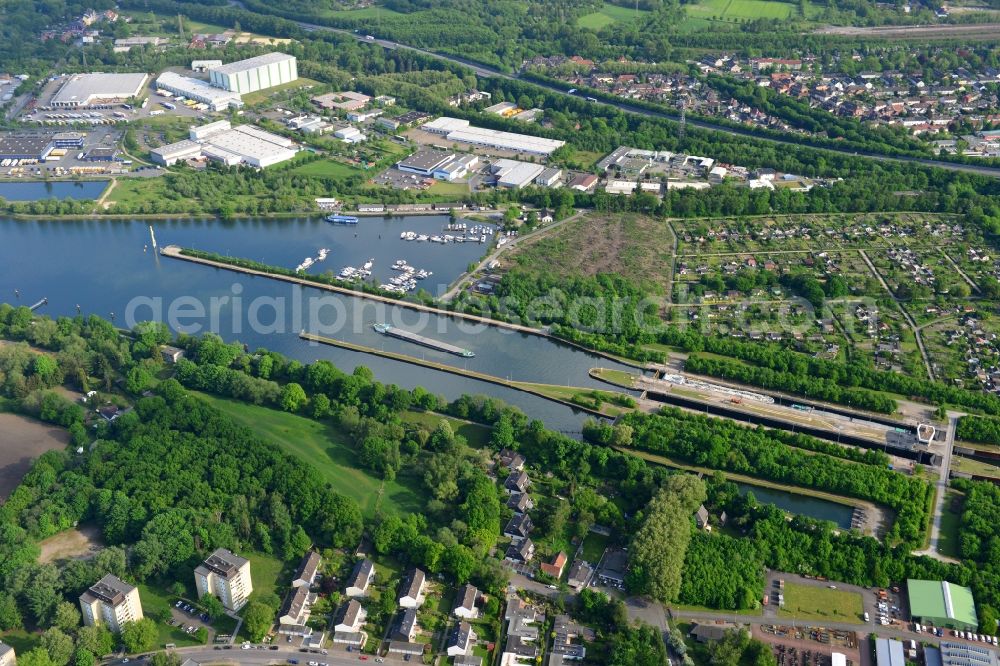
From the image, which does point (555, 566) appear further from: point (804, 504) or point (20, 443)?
point (20, 443)

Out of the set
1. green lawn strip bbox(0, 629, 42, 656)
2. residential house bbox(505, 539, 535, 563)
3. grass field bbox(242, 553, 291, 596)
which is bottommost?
green lawn strip bbox(0, 629, 42, 656)

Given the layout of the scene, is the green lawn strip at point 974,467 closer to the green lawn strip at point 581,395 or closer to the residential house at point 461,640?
the green lawn strip at point 581,395

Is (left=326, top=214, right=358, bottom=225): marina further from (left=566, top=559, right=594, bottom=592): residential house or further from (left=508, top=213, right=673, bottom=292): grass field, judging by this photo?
(left=566, top=559, right=594, bottom=592): residential house

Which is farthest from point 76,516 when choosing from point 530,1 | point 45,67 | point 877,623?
point 530,1

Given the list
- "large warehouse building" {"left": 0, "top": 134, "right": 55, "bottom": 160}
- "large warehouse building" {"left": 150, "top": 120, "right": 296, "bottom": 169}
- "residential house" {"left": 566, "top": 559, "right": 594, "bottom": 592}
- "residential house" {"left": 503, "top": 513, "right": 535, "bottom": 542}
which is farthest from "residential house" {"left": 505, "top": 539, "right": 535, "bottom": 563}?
"large warehouse building" {"left": 0, "top": 134, "right": 55, "bottom": 160}

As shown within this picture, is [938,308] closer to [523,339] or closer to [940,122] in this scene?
[523,339]

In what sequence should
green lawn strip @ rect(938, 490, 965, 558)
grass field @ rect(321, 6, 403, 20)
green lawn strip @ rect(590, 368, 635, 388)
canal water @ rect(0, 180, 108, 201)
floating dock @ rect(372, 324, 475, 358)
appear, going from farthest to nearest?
grass field @ rect(321, 6, 403, 20)
canal water @ rect(0, 180, 108, 201)
floating dock @ rect(372, 324, 475, 358)
green lawn strip @ rect(590, 368, 635, 388)
green lawn strip @ rect(938, 490, 965, 558)
